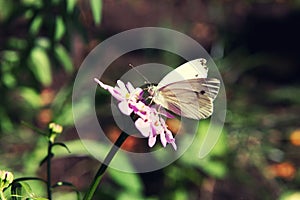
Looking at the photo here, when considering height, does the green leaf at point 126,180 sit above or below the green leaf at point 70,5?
below

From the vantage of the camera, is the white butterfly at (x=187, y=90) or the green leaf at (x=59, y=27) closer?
the white butterfly at (x=187, y=90)

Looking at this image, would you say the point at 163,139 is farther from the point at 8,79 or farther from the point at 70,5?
the point at 8,79

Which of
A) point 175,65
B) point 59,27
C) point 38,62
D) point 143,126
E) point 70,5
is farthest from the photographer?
point 175,65

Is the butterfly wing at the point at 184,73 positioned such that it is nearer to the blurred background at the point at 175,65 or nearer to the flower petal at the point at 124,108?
the flower petal at the point at 124,108

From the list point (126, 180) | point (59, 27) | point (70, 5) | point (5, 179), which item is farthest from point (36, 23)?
point (5, 179)

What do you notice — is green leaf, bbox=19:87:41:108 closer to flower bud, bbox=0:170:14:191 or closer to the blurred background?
the blurred background

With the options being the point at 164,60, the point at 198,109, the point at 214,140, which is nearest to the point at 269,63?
the point at 164,60

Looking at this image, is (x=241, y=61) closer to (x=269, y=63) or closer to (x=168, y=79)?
(x=269, y=63)

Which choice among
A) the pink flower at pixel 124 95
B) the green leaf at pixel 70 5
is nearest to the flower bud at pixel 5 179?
the pink flower at pixel 124 95
